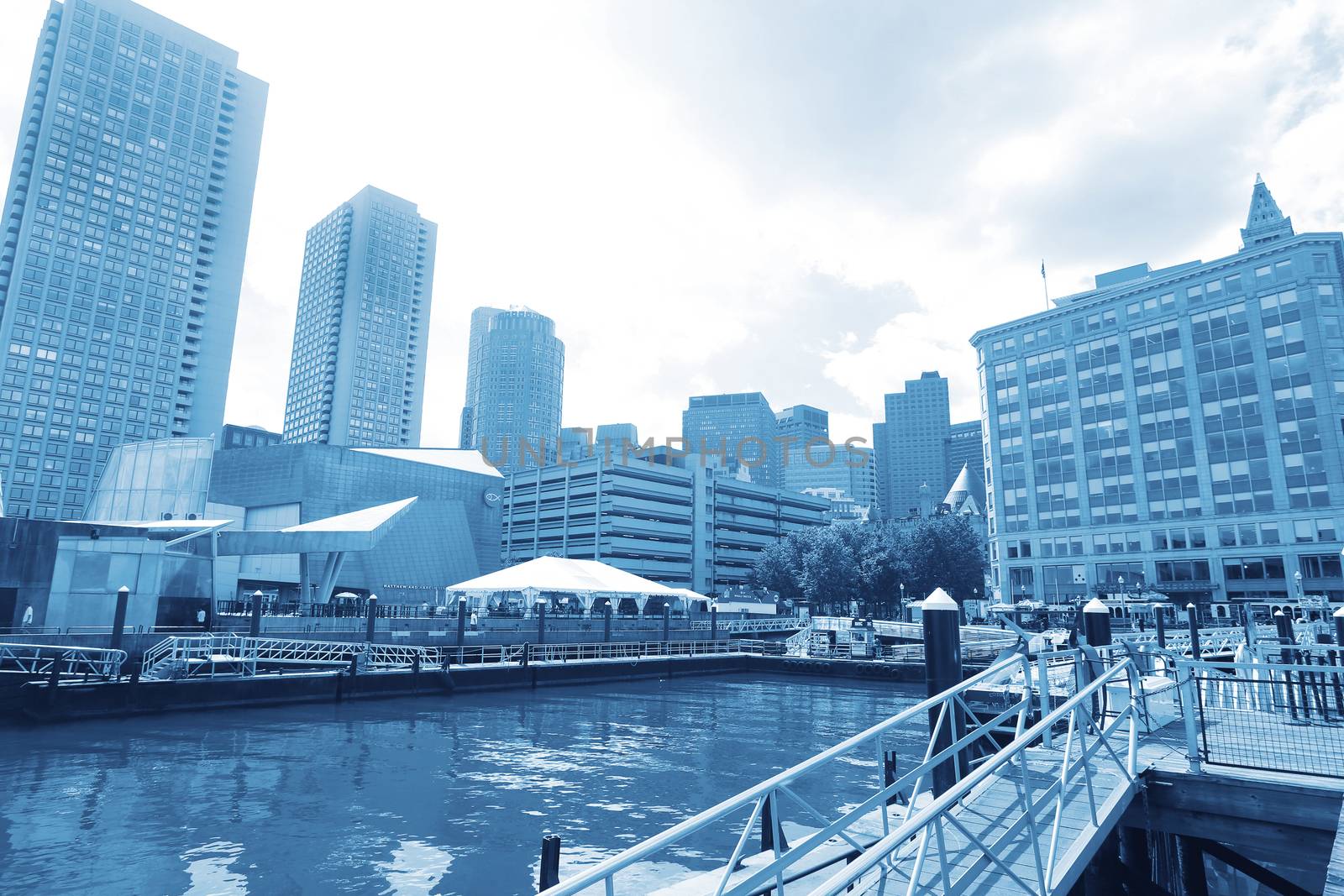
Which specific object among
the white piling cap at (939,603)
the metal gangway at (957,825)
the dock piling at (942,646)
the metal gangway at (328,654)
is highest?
the white piling cap at (939,603)

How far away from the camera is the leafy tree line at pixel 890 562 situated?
77438 mm

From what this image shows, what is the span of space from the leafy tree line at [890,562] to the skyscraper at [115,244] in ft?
376

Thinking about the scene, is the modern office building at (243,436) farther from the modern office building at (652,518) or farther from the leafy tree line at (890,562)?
the leafy tree line at (890,562)

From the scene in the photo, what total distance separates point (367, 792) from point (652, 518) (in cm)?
10973

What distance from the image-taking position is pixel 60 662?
25.9 metres

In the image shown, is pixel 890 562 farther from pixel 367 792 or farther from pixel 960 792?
pixel 960 792

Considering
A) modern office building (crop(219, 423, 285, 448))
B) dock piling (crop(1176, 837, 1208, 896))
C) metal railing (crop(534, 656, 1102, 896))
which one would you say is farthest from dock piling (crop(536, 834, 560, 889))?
modern office building (crop(219, 423, 285, 448))

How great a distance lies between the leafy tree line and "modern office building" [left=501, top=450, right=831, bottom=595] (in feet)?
141

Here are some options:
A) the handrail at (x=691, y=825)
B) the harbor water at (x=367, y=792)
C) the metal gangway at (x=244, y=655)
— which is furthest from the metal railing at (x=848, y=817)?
the metal gangway at (x=244, y=655)

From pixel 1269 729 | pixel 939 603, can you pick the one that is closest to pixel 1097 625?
pixel 1269 729

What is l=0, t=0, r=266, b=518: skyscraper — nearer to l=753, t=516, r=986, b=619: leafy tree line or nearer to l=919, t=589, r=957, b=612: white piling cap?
l=753, t=516, r=986, b=619: leafy tree line

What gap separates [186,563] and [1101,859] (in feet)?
160

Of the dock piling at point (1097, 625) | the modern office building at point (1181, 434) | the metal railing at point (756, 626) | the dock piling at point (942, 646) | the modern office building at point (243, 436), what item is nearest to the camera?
Answer: the dock piling at point (942, 646)

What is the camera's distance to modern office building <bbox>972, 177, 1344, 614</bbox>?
3157 inches
